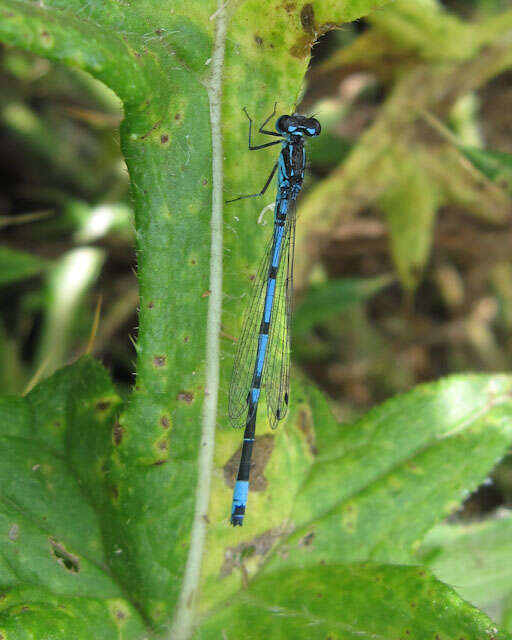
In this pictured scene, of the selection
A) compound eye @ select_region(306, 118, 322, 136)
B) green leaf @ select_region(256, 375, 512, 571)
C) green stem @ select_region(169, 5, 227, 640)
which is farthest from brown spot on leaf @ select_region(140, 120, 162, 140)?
green leaf @ select_region(256, 375, 512, 571)

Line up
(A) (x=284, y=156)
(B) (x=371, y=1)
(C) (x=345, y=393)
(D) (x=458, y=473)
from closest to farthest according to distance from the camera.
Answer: (B) (x=371, y=1) < (D) (x=458, y=473) < (A) (x=284, y=156) < (C) (x=345, y=393)

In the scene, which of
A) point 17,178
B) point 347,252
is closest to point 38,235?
point 17,178

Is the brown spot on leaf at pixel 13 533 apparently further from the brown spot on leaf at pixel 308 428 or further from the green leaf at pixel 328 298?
the green leaf at pixel 328 298

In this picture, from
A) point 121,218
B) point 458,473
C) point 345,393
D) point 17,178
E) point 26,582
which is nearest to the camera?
point 26,582

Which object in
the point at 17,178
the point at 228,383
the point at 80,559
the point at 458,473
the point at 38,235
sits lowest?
the point at 80,559

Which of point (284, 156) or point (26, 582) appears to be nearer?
point (26, 582)

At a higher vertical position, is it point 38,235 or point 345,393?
point 38,235

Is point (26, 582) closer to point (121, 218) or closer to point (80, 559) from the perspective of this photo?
point (80, 559)
